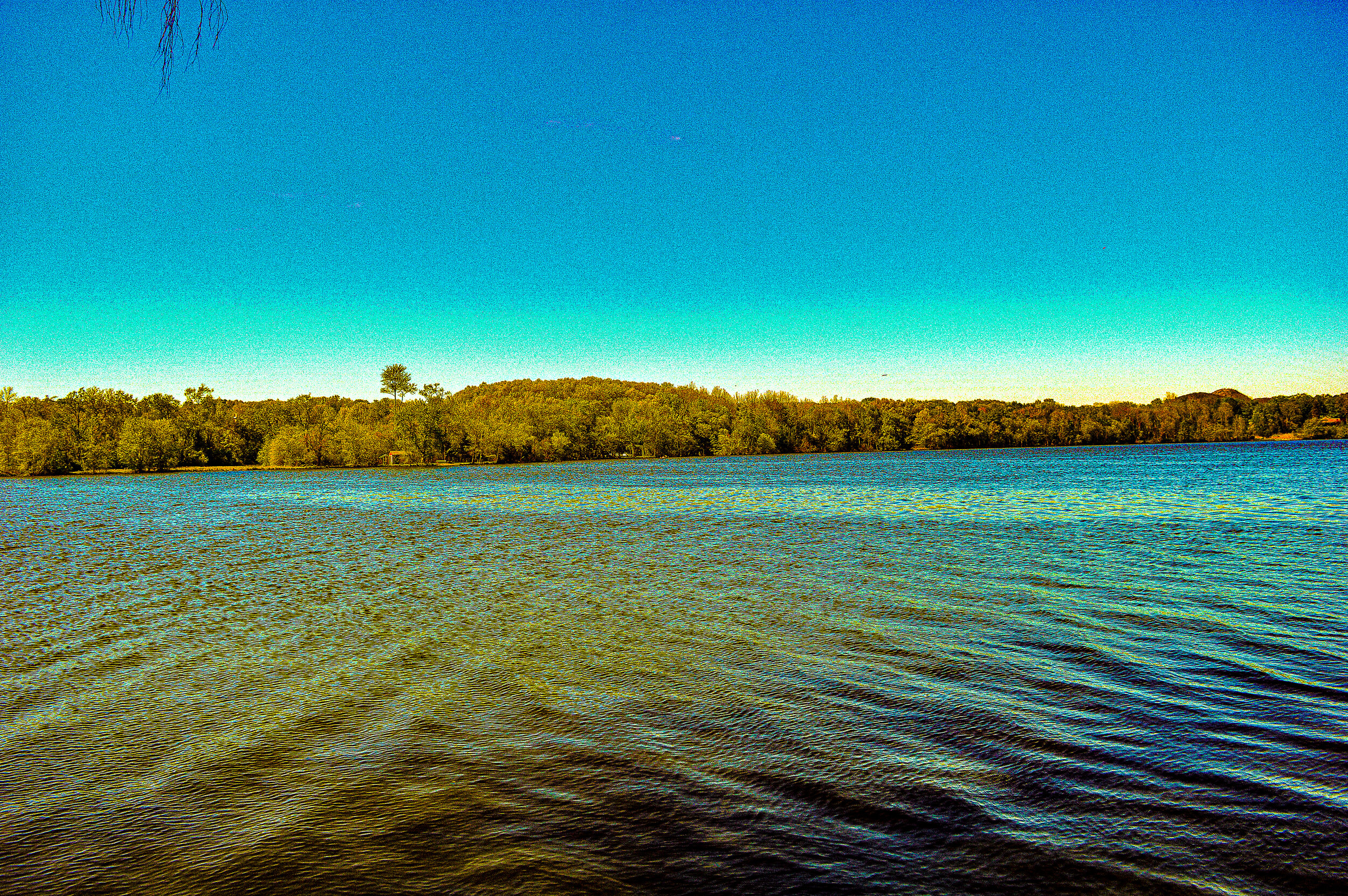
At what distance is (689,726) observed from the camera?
757cm

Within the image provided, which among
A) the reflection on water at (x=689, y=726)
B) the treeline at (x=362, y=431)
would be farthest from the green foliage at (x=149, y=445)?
the reflection on water at (x=689, y=726)

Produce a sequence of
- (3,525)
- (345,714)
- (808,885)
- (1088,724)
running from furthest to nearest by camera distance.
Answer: (3,525) < (345,714) < (1088,724) < (808,885)

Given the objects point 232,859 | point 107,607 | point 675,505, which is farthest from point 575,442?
point 232,859

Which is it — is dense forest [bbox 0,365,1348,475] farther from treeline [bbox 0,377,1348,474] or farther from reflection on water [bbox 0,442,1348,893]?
reflection on water [bbox 0,442,1348,893]

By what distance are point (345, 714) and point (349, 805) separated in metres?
2.43

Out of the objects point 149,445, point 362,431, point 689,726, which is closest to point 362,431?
point 362,431

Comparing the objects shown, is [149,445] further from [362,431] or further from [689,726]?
[689,726]

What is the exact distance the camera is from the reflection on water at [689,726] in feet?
16.3

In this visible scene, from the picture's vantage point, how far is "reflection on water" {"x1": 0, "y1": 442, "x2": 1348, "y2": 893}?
4.98m

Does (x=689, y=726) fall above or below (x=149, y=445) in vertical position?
below

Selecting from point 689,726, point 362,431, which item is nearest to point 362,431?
point 362,431

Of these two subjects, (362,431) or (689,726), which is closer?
(689,726)

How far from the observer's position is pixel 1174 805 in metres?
5.48

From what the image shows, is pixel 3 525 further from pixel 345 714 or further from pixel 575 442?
pixel 575 442
